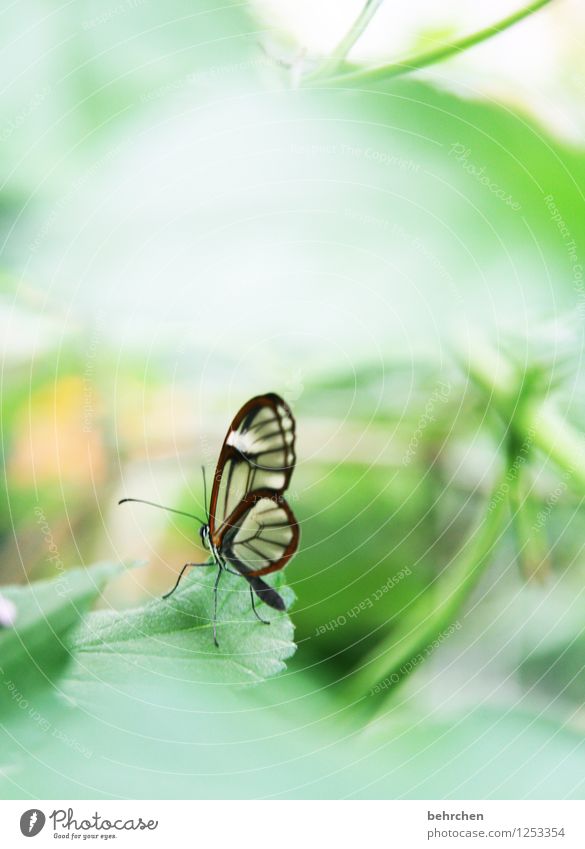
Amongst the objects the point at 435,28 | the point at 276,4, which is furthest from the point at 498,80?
the point at 276,4

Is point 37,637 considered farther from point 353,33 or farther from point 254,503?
point 353,33

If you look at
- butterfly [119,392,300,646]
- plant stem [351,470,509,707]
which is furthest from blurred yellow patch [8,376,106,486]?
plant stem [351,470,509,707]

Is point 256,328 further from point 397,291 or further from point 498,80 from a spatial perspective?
point 498,80

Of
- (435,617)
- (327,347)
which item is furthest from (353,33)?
(435,617)

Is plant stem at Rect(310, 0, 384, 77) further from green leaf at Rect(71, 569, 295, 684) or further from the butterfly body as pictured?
green leaf at Rect(71, 569, 295, 684)

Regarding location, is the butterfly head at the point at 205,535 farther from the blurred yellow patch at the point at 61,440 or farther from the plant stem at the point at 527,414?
the plant stem at the point at 527,414

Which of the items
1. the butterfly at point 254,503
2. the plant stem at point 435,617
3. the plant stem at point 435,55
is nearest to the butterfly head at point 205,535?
the butterfly at point 254,503

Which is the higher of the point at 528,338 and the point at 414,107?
the point at 414,107
